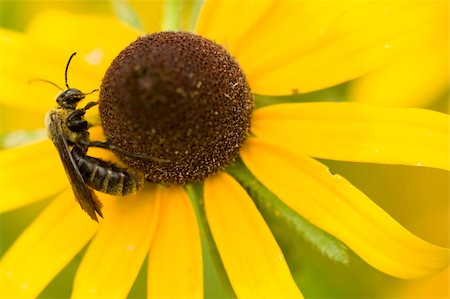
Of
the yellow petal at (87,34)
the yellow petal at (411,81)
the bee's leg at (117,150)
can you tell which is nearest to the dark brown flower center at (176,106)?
the bee's leg at (117,150)

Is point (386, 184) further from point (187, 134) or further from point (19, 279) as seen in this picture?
point (19, 279)

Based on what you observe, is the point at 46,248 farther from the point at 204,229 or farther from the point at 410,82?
the point at 410,82

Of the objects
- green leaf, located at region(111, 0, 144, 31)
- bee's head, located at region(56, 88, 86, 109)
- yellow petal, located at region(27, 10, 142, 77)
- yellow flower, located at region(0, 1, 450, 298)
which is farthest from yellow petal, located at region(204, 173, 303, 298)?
→ green leaf, located at region(111, 0, 144, 31)

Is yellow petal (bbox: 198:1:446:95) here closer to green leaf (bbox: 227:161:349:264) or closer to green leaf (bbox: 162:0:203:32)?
green leaf (bbox: 162:0:203:32)

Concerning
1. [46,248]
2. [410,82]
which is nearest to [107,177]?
[46,248]

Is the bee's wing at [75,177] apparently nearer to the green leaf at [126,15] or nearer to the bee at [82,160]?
the bee at [82,160]

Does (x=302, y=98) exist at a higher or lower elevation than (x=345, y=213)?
higher
